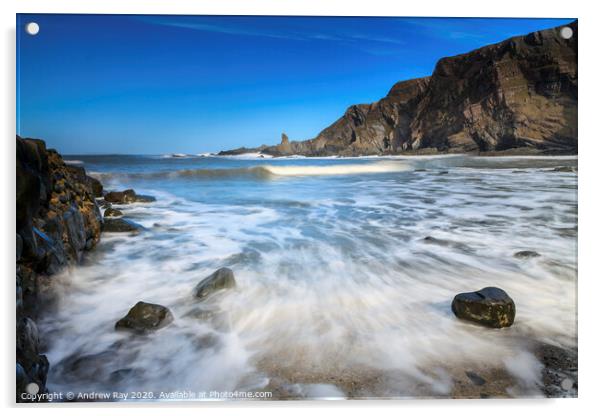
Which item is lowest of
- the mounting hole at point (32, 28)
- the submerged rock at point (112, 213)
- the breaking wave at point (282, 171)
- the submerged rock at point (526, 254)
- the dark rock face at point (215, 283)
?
the dark rock face at point (215, 283)

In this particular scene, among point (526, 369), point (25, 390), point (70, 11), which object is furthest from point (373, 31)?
point (25, 390)

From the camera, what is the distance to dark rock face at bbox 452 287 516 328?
196cm

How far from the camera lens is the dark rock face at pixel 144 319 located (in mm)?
2014

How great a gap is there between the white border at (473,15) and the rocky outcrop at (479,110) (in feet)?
0.37

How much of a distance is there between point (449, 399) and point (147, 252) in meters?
2.19

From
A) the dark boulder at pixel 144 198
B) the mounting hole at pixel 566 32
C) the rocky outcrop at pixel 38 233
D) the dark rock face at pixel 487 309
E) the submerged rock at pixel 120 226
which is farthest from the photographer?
the dark boulder at pixel 144 198

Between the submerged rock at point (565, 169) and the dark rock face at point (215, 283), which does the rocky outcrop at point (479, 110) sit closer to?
the submerged rock at point (565, 169)

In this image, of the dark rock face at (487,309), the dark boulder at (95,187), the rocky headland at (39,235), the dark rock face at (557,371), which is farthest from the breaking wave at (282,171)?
the dark rock face at (557,371)

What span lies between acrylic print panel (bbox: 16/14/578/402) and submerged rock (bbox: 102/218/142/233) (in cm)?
2

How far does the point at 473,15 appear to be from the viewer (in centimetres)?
234

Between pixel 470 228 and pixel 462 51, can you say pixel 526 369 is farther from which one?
pixel 462 51

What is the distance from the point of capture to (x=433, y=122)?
3084mm

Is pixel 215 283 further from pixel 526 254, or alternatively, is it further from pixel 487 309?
pixel 526 254

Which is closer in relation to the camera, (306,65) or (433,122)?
(306,65)
